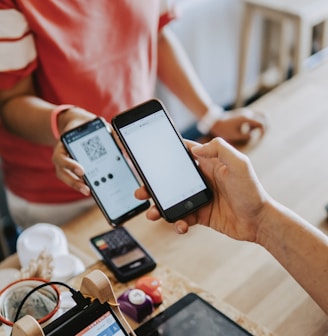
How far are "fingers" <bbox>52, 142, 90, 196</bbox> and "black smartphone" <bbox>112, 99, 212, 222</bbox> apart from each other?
0.33ft

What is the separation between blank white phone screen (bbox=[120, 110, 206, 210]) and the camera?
3.03 feet

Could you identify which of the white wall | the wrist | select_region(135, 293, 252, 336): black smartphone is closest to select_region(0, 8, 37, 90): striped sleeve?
the wrist

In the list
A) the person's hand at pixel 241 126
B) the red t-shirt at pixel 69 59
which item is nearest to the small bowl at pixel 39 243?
the red t-shirt at pixel 69 59

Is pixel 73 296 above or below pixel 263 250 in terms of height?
above

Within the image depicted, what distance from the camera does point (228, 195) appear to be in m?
0.92

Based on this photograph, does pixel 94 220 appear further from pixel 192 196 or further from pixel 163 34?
pixel 163 34

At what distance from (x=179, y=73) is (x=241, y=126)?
0.23 m

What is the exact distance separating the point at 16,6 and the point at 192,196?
50 centimetres

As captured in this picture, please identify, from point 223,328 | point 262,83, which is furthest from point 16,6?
point 262,83

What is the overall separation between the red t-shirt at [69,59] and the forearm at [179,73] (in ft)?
0.32

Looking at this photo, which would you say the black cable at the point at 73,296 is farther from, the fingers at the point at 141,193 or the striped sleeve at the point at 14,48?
the striped sleeve at the point at 14,48

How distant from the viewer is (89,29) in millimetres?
1164

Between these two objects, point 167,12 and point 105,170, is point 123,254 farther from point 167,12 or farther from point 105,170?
point 167,12

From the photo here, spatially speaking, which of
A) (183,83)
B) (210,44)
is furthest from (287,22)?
(183,83)
